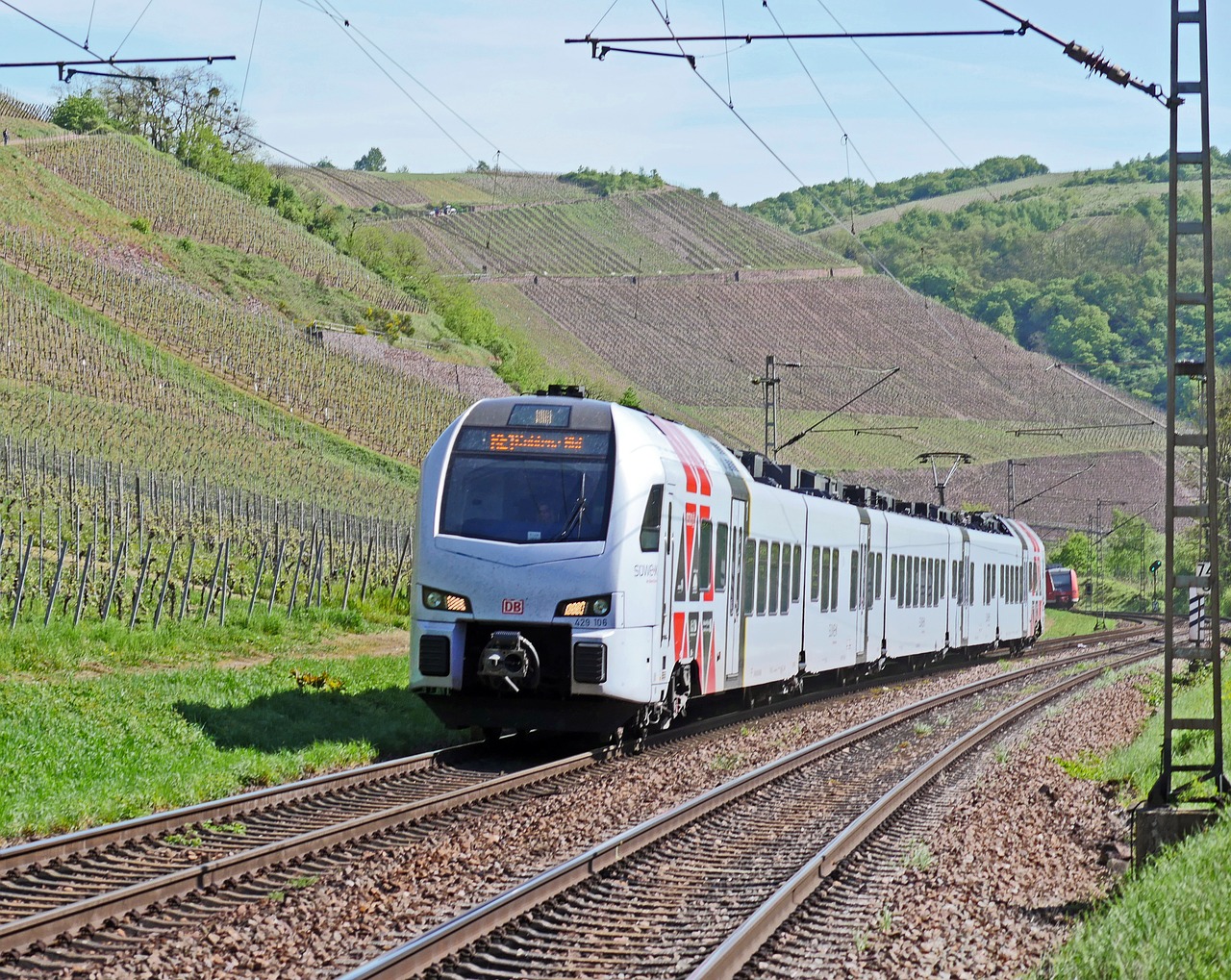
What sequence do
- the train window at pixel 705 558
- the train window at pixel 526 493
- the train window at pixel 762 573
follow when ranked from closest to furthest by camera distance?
the train window at pixel 526 493
the train window at pixel 705 558
the train window at pixel 762 573

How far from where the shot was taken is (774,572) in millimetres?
22109

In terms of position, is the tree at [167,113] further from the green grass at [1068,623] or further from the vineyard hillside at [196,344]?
the green grass at [1068,623]

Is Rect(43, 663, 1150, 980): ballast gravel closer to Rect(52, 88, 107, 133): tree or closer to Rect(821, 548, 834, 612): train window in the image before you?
Rect(821, 548, 834, 612): train window

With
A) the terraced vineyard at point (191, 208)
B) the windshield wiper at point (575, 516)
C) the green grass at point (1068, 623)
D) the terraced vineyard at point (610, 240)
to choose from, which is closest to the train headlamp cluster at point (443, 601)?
the windshield wiper at point (575, 516)

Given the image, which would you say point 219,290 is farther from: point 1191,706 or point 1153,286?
point 1153,286

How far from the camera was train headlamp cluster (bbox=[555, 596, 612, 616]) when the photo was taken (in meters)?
15.4

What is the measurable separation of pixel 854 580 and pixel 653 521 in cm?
1205

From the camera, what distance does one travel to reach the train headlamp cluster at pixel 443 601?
51.0 ft

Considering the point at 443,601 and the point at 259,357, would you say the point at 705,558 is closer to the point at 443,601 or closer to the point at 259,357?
the point at 443,601

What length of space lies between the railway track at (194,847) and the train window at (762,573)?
6.74 meters

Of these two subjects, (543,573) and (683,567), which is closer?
(543,573)

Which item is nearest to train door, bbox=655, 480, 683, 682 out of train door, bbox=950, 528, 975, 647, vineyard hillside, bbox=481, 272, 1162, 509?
train door, bbox=950, 528, 975, 647

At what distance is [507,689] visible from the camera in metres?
15.4

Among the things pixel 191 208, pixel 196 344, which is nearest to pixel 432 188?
pixel 191 208
